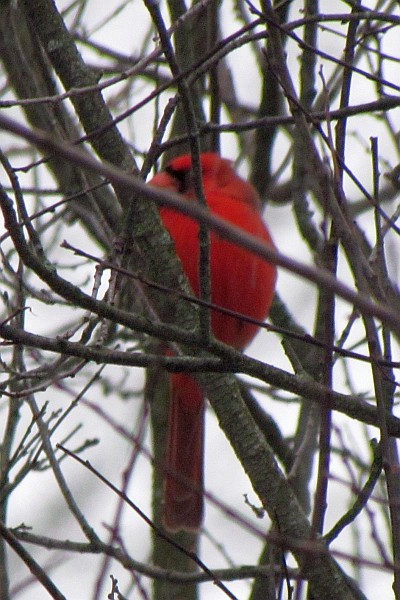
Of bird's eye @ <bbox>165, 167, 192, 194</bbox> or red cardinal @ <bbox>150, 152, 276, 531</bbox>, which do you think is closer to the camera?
red cardinal @ <bbox>150, 152, 276, 531</bbox>

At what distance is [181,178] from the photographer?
4316mm

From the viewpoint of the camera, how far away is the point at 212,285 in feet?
13.1

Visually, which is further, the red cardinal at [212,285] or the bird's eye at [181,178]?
the bird's eye at [181,178]

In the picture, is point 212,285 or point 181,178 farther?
point 181,178

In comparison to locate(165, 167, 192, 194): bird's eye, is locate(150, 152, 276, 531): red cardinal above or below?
below

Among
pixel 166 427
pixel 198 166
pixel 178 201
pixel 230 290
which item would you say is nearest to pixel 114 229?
pixel 230 290

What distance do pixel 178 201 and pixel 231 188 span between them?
339 centimetres

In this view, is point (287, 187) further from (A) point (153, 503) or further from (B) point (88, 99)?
(B) point (88, 99)

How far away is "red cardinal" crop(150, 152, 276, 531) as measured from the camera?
3949 millimetres

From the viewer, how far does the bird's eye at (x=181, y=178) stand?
14.1ft

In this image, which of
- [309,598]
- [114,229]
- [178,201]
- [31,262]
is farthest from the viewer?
[114,229]

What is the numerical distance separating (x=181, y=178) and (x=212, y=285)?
557mm

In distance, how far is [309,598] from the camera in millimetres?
2303

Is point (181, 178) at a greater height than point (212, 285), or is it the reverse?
point (181, 178)
